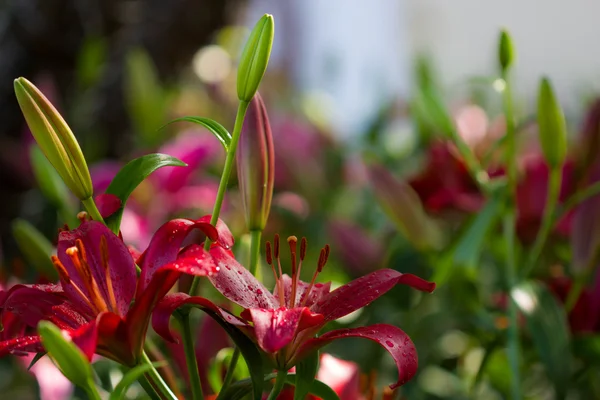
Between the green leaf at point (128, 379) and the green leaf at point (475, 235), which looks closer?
the green leaf at point (128, 379)

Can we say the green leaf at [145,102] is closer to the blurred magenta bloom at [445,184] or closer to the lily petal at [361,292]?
the blurred magenta bloom at [445,184]

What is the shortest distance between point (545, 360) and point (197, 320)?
21cm

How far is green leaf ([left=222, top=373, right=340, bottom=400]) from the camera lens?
25 cm

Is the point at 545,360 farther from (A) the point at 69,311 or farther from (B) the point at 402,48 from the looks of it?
(B) the point at 402,48

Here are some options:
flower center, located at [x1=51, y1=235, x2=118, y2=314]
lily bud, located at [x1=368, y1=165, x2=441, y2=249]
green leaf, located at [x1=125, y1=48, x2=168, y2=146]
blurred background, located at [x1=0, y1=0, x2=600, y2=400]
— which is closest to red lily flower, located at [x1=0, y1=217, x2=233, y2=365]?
flower center, located at [x1=51, y1=235, x2=118, y2=314]

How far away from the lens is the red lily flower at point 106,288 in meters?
0.22

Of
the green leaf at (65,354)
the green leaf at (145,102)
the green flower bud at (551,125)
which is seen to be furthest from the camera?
the green leaf at (145,102)

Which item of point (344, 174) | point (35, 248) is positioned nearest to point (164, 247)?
point (35, 248)

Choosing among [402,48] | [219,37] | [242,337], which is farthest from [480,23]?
[242,337]

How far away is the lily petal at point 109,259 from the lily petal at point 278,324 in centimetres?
4

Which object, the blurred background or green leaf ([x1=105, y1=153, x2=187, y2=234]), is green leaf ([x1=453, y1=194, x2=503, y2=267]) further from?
green leaf ([x1=105, y1=153, x2=187, y2=234])

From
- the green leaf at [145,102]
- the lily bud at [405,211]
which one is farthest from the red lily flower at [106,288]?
the green leaf at [145,102]

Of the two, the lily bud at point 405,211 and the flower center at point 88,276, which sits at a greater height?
the flower center at point 88,276

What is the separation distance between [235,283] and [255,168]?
0.05 meters
